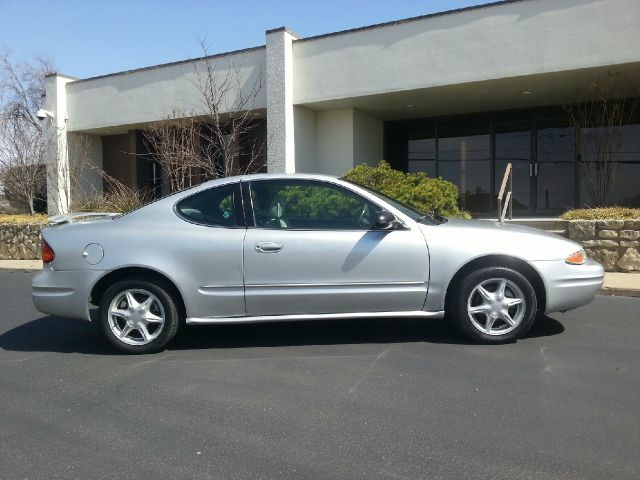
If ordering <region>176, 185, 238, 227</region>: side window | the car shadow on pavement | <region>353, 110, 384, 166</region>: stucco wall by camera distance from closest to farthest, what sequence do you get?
<region>176, 185, 238, 227</region>: side window < the car shadow on pavement < <region>353, 110, 384, 166</region>: stucco wall

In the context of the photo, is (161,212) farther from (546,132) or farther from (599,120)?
(546,132)

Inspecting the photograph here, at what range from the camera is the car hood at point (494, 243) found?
→ 497 centimetres

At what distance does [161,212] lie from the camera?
518 centimetres


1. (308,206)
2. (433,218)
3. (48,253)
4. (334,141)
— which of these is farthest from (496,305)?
(334,141)

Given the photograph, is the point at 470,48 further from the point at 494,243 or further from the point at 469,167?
the point at 494,243

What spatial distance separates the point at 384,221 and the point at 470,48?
27.1 ft

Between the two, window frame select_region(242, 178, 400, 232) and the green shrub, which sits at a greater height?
the green shrub

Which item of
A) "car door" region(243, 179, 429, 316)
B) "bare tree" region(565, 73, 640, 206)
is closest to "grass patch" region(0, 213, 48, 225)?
"car door" region(243, 179, 429, 316)

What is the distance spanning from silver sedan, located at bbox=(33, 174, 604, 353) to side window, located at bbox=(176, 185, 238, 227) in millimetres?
28

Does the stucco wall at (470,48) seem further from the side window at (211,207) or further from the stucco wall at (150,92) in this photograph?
the side window at (211,207)

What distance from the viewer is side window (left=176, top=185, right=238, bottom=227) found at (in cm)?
514

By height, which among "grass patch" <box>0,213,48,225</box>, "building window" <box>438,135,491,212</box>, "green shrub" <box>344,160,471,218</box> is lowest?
"grass patch" <box>0,213,48,225</box>

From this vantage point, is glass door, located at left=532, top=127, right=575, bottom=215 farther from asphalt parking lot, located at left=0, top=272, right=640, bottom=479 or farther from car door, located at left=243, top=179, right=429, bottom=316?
car door, located at left=243, top=179, right=429, bottom=316

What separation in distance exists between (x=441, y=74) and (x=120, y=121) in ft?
30.9
